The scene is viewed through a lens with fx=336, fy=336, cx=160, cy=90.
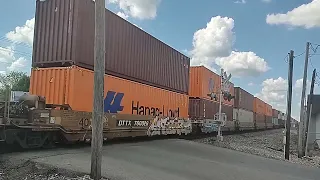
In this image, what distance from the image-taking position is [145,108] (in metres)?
15.7

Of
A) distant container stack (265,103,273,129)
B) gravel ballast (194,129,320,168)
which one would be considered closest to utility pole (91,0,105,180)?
gravel ballast (194,129,320,168)

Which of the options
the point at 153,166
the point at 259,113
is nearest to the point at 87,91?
the point at 153,166

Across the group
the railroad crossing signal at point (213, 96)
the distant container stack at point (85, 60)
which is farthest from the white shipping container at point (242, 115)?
the distant container stack at point (85, 60)

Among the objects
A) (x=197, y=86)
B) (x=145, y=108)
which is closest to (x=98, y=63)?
(x=145, y=108)

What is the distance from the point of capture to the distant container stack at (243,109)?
33756mm

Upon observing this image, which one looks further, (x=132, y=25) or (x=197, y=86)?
(x=197, y=86)

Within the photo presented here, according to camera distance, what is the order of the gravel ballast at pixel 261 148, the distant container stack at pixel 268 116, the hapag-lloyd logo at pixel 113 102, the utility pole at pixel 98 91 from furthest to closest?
the distant container stack at pixel 268 116 < the gravel ballast at pixel 261 148 < the hapag-lloyd logo at pixel 113 102 < the utility pole at pixel 98 91

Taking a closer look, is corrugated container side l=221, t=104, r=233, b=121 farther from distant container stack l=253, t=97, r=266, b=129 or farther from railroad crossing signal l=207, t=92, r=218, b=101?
distant container stack l=253, t=97, r=266, b=129

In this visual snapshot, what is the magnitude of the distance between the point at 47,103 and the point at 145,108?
532 centimetres

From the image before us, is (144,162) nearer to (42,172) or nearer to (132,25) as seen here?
(42,172)

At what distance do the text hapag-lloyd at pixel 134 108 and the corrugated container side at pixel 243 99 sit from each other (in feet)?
52.7

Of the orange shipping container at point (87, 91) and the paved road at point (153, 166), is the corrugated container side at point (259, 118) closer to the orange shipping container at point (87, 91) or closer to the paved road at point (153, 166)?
the orange shipping container at point (87, 91)

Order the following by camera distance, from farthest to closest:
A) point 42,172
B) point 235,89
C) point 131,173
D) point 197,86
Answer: point 235,89 → point 197,86 → point 131,173 → point 42,172

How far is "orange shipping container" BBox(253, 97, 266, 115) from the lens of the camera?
44.7 m
